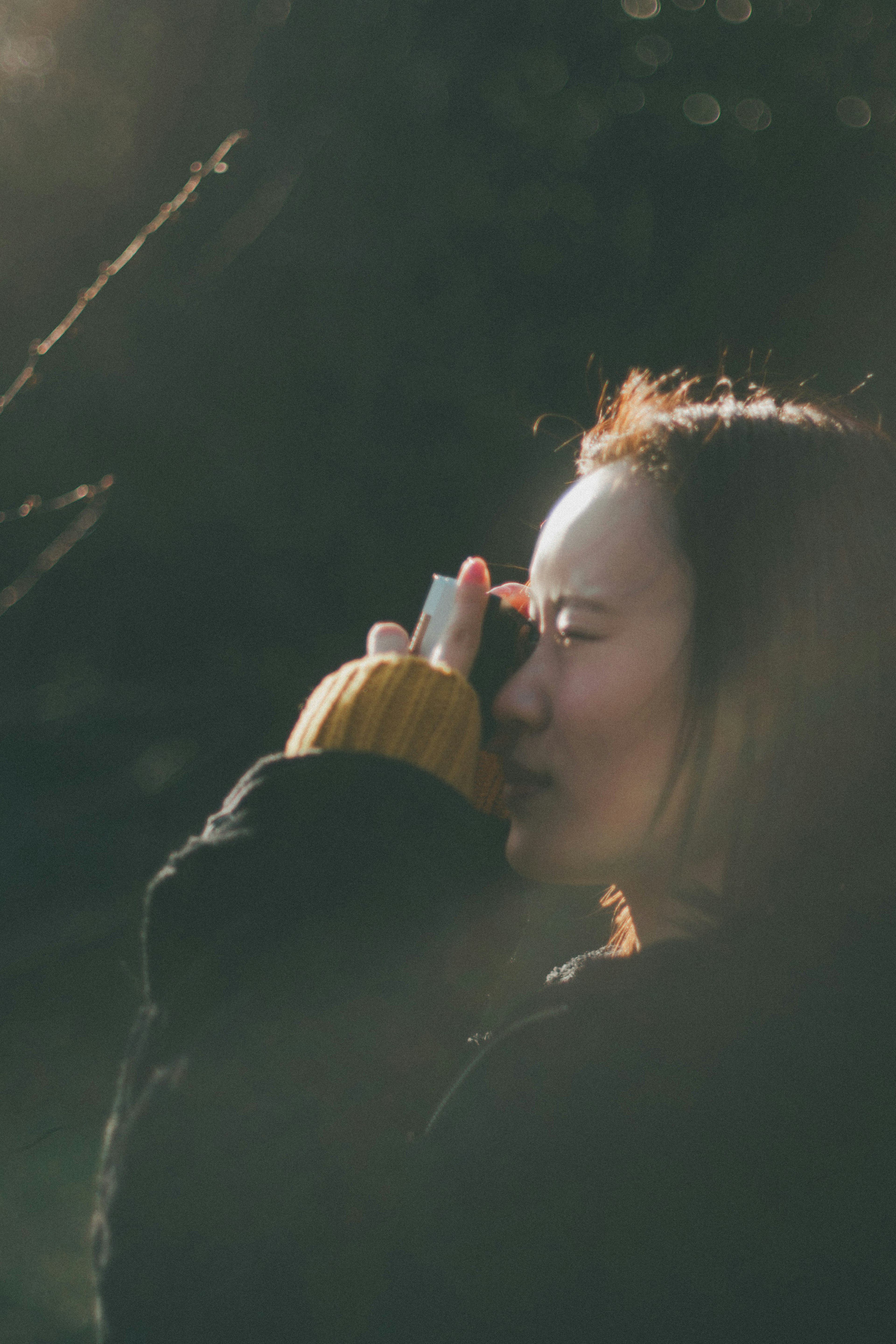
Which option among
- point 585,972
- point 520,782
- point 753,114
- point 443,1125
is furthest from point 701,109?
point 443,1125

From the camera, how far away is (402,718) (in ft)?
2.75

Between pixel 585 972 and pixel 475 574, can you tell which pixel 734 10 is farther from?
pixel 585 972

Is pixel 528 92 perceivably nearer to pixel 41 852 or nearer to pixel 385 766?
pixel 385 766

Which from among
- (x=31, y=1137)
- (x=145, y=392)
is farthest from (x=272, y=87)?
(x=31, y=1137)

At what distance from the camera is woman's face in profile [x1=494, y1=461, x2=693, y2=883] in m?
0.83

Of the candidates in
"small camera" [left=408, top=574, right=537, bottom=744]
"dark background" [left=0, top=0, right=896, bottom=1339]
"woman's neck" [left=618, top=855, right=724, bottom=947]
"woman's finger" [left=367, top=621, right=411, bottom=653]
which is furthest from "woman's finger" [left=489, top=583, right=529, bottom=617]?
"dark background" [left=0, top=0, right=896, bottom=1339]

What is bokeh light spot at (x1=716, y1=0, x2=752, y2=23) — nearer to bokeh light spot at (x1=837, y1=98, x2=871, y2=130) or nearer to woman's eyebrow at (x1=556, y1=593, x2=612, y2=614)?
bokeh light spot at (x1=837, y1=98, x2=871, y2=130)

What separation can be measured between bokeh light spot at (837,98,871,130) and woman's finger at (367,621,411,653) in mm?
1174

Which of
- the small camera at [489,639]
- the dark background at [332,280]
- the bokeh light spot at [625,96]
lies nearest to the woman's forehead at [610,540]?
the small camera at [489,639]

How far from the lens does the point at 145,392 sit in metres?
1.18

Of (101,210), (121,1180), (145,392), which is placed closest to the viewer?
(121,1180)

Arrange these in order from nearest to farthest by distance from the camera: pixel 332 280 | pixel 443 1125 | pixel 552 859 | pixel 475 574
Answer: pixel 443 1125
pixel 552 859
pixel 475 574
pixel 332 280

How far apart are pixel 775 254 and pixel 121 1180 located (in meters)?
1.59

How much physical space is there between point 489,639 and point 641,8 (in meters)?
1.10
